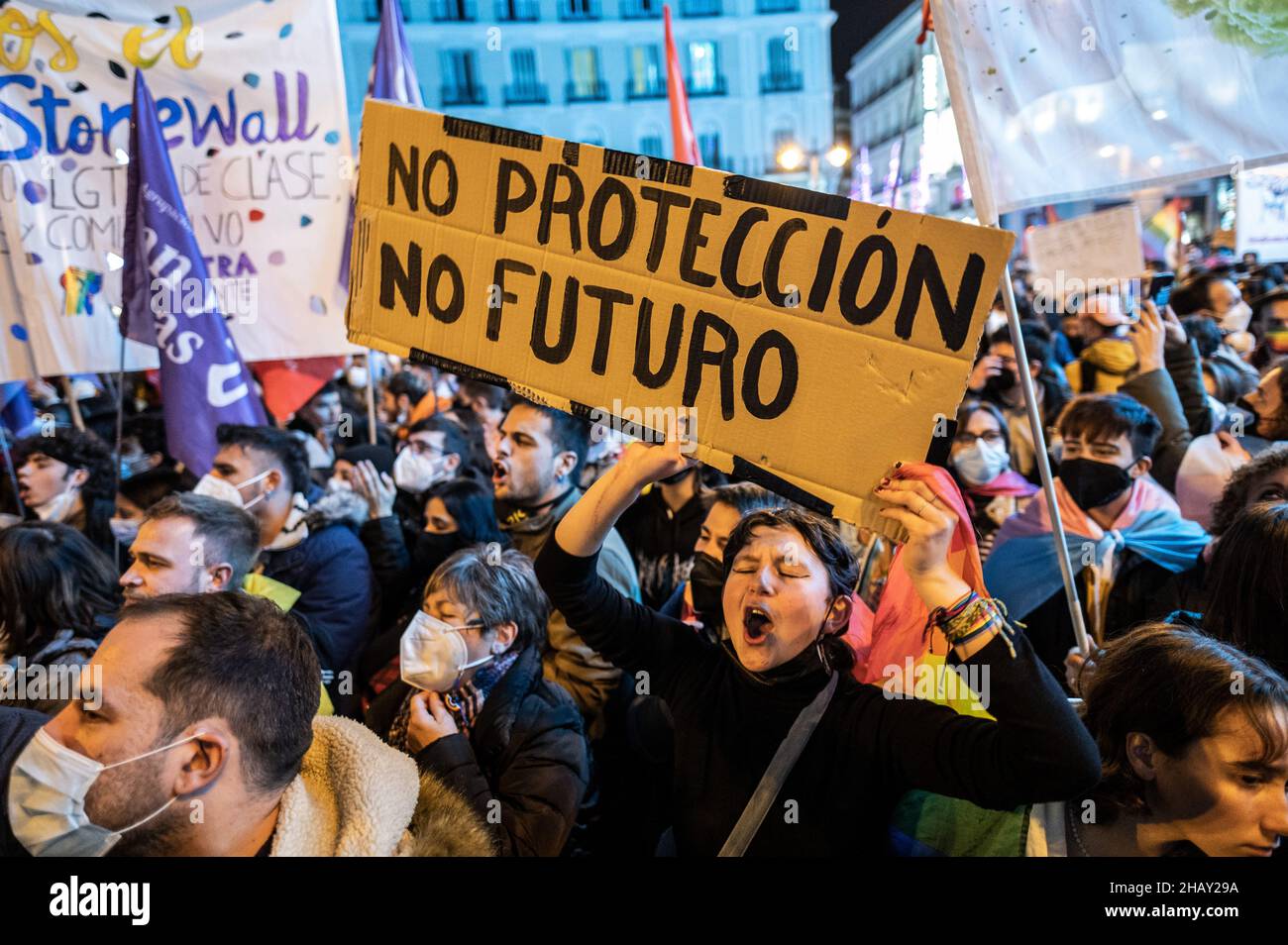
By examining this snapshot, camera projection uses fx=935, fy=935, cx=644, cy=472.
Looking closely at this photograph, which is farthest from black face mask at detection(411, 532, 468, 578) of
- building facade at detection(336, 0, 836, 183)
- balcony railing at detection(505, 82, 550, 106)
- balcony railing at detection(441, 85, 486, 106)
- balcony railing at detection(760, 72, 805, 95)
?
balcony railing at detection(760, 72, 805, 95)

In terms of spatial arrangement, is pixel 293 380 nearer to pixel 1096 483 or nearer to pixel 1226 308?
pixel 1096 483

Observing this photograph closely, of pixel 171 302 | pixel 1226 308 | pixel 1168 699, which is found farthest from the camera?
pixel 1226 308

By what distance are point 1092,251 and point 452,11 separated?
130ft

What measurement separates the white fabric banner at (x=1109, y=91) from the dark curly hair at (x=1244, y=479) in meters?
0.91

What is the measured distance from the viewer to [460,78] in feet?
127

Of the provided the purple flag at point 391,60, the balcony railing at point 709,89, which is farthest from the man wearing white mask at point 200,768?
the balcony railing at point 709,89

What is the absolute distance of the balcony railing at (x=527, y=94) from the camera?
3928cm

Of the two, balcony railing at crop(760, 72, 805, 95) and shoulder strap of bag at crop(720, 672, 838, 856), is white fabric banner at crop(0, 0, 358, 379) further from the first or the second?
balcony railing at crop(760, 72, 805, 95)

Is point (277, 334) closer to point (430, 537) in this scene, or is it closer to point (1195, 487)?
point (430, 537)

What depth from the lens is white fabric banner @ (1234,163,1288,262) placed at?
667 centimetres

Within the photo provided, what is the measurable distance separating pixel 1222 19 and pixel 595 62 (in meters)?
41.0

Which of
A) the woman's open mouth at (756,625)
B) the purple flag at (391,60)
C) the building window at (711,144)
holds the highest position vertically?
the purple flag at (391,60)

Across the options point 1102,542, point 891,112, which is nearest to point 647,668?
point 1102,542

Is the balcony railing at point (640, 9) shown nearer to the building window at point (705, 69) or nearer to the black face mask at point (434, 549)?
the building window at point (705, 69)
